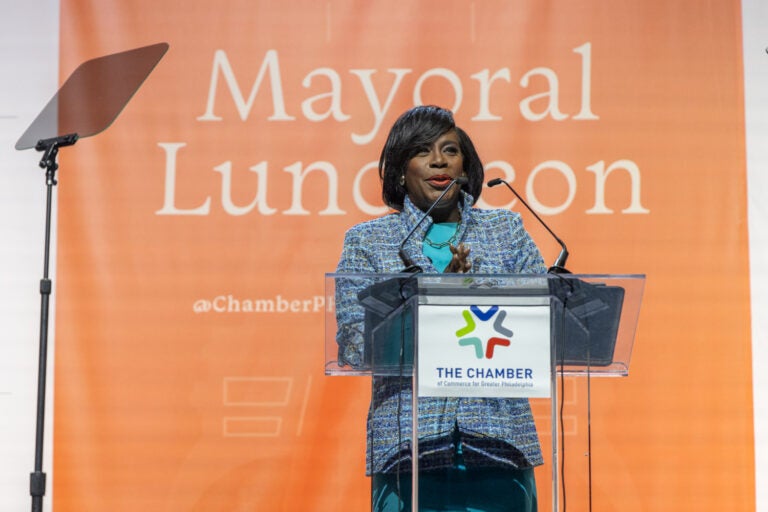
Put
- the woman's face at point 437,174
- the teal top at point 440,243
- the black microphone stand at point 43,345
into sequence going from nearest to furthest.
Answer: the teal top at point 440,243, the woman's face at point 437,174, the black microphone stand at point 43,345

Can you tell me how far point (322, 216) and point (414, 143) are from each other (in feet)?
3.93

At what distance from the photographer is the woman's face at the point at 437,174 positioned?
2.63m

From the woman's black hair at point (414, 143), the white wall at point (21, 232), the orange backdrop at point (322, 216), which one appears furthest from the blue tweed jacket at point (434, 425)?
the white wall at point (21, 232)

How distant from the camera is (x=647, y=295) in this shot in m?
3.78

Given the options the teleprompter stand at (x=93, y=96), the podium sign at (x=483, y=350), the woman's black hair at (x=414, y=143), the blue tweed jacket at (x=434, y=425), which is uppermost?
the teleprompter stand at (x=93, y=96)

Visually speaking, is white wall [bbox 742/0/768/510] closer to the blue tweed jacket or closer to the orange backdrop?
the orange backdrop

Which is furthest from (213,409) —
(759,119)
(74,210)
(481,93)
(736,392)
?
(759,119)

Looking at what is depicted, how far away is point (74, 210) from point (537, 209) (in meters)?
1.70

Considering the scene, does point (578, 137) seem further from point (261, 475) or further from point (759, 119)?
point (261, 475)

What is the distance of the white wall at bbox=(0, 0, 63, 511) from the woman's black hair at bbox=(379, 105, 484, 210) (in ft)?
5.43

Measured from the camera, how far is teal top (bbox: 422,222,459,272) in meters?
2.49

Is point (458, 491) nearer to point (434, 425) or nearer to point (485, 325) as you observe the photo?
point (434, 425)

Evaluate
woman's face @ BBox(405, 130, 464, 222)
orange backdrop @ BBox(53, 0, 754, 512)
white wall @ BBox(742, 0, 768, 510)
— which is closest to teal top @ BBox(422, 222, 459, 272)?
woman's face @ BBox(405, 130, 464, 222)

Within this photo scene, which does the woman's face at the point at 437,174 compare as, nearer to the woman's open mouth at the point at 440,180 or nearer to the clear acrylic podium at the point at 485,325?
the woman's open mouth at the point at 440,180
